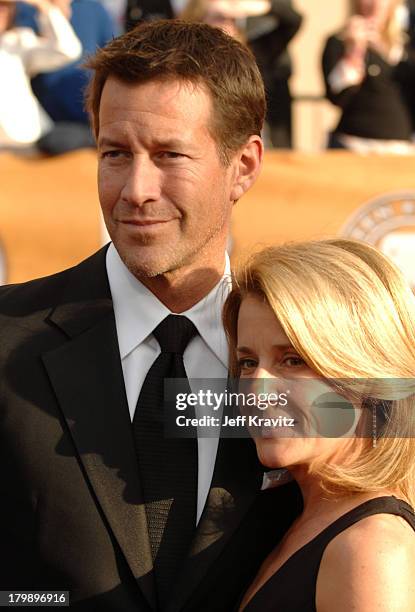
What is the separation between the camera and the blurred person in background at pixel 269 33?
5555 millimetres

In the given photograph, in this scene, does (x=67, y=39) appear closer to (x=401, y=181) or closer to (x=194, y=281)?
(x=401, y=181)

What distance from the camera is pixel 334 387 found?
219 cm

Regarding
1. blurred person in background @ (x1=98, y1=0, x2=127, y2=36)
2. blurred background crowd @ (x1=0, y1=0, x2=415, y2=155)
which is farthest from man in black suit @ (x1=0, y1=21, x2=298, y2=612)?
blurred person in background @ (x1=98, y1=0, x2=127, y2=36)

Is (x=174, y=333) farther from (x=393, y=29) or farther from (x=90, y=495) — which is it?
(x=393, y=29)

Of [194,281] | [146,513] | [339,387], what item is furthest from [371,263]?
[146,513]

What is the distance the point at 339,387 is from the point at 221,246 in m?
0.56

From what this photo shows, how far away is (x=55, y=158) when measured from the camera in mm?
5035

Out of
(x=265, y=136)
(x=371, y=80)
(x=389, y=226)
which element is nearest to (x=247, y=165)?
(x=389, y=226)

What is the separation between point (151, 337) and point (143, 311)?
58mm

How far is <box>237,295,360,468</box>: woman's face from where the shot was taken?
2.19 metres

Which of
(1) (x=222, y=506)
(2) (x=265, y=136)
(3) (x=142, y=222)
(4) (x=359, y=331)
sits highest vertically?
(3) (x=142, y=222)

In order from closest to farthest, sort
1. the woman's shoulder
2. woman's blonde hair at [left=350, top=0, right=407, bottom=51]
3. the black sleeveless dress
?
the woman's shoulder
the black sleeveless dress
woman's blonde hair at [left=350, top=0, right=407, bottom=51]

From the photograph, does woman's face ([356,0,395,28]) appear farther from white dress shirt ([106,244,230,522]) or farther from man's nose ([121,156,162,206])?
man's nose ([121,156,162,206])

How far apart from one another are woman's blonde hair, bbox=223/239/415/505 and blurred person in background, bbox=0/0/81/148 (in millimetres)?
3086
